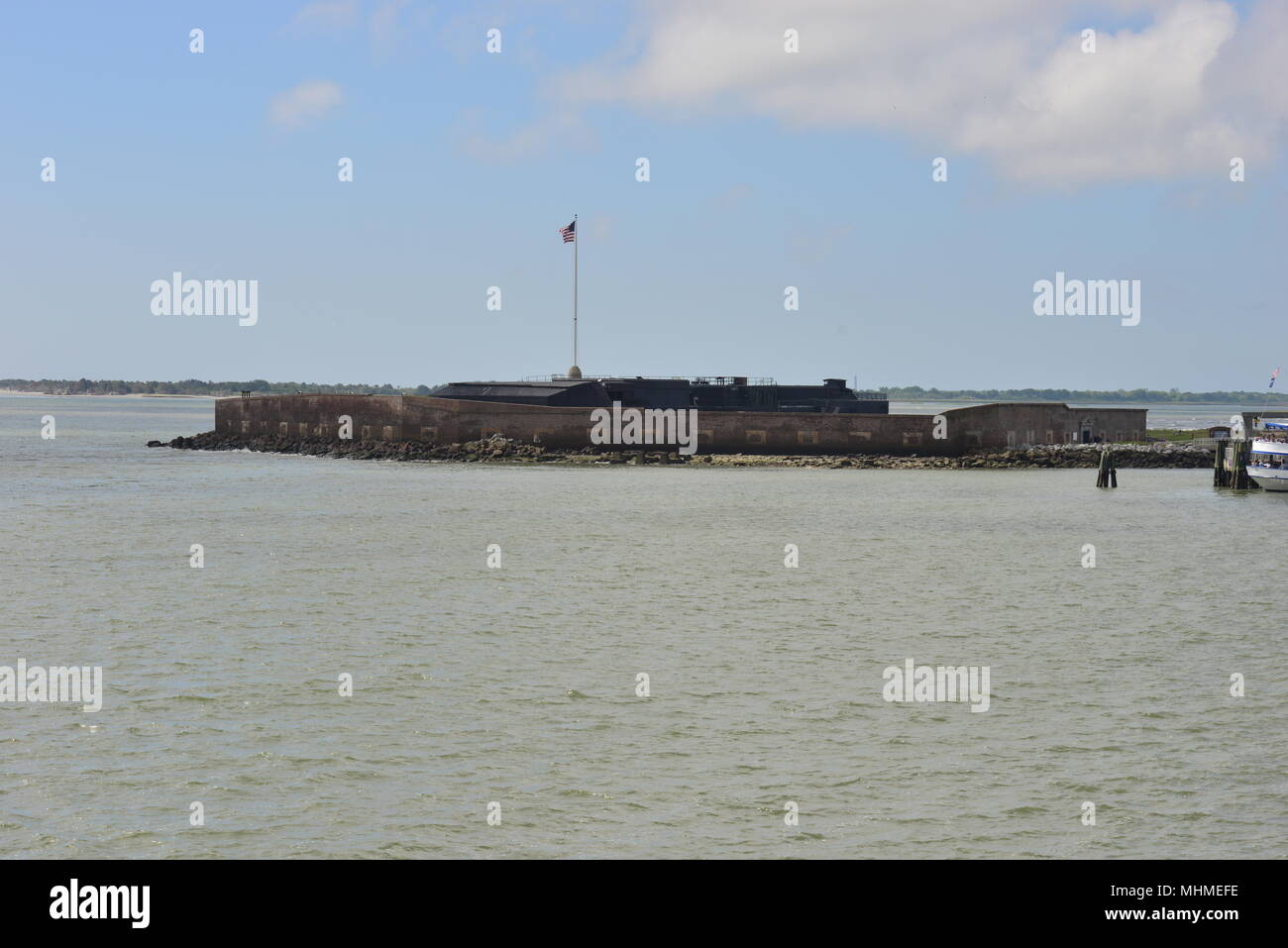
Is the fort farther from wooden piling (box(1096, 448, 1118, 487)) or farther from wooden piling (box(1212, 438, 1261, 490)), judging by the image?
wooden piling (box(1212, 438, 1261, 490))

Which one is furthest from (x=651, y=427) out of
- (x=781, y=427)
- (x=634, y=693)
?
(x=634, y=693)

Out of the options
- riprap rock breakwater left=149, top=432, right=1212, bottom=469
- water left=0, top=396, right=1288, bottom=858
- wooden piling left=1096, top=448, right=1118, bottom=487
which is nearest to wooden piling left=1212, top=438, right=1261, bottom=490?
wooden piling left=1096, top=448, right=1118, bottom=487

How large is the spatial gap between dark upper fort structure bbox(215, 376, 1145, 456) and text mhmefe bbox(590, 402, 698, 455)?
482mm

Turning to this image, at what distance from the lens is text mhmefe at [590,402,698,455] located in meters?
78.0

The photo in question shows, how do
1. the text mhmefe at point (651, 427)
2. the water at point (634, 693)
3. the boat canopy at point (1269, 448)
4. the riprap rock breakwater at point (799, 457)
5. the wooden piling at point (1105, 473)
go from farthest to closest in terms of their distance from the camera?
the text mhmefe at point (651, 427)
the riprap rock breakwater at point (799, 457)
the wooden piling at point (1105, 473)
the boat canopy at point (1269, 448)
the water at point (634, 693)

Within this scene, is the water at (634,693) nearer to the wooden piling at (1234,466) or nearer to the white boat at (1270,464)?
the white boat at (1270,464)

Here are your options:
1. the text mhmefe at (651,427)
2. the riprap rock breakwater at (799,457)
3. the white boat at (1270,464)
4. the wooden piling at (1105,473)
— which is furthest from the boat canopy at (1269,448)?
the text mhmefe at (651,427)

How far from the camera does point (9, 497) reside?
55.9 meters

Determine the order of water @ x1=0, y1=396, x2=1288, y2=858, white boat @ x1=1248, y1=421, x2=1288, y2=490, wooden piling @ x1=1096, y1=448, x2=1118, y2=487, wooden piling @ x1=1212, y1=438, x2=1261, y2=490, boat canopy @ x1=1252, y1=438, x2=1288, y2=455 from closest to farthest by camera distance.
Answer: water @ x1=0, y1=396, x2=1288, y2=858, white boat @ x1=1248, y1=421, x2=1288, y2=490, boat canopy @ x1=1252, y1=438, x2=1288, y2=455, wooden piling @ x1=1096, y1=448, x2=1118, y2=487, wooden piling @ x1=1212, y1=438, x2=1261, y2=490

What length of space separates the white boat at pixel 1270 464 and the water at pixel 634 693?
2023cm

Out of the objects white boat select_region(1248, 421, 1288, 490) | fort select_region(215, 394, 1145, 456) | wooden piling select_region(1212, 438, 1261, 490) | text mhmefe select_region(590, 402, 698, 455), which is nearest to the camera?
white boat select_region(1248, 421, 1288, 490)

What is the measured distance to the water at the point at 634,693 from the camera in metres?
12.1
